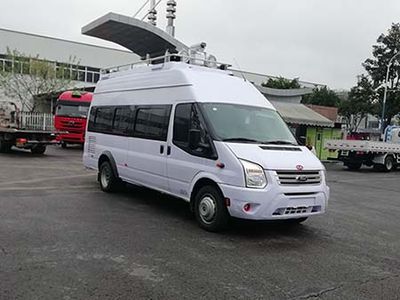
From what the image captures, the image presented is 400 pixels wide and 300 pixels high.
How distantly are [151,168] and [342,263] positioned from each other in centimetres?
409

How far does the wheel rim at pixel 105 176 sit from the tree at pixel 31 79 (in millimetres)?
30823

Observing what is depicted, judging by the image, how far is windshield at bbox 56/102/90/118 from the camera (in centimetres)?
2475

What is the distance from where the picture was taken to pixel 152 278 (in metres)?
5.10

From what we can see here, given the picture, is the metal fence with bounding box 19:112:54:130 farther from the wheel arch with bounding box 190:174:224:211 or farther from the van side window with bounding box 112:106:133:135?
the wheel arch with bounding box 190:174:224:211

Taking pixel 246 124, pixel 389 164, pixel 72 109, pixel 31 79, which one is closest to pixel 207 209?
pixel 246 124

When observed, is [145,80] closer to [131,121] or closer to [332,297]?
[131,121]

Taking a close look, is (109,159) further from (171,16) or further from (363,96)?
(363,96)

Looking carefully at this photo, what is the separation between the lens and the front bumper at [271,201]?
6754mm

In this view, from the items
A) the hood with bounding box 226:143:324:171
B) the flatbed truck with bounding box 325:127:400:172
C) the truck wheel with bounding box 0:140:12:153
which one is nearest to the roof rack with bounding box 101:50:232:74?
the hood with bounding box 226:143:324:171

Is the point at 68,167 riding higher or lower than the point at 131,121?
lower

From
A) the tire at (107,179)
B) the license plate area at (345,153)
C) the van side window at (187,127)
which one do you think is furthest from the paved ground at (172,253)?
the license plate area at (345,153)

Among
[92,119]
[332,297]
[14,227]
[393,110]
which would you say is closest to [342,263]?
[332,297]

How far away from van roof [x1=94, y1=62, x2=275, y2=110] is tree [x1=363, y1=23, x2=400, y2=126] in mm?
37873

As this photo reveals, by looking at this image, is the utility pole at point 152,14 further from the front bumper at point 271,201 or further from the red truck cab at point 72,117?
the front bumper at point 271,201
